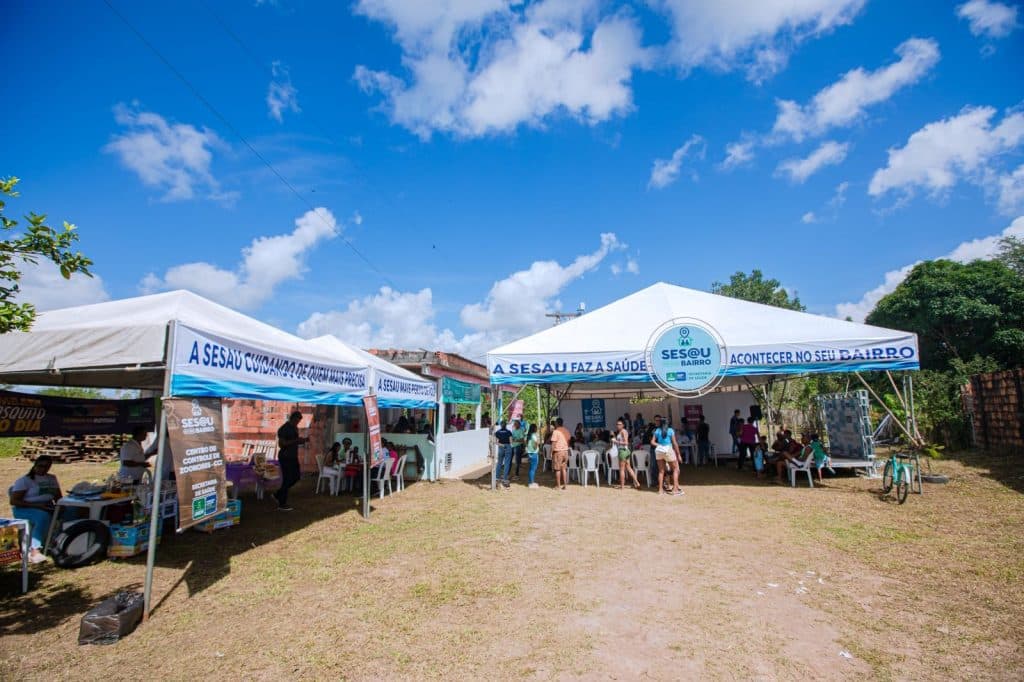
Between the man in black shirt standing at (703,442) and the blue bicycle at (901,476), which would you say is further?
the man in black shirt standing at (703,442)

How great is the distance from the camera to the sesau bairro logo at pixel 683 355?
1010 cm

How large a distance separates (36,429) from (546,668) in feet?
21.7

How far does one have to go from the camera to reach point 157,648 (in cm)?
373

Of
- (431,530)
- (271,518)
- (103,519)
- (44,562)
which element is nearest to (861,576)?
(431,530)

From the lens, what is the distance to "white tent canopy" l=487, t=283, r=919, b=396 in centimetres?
980

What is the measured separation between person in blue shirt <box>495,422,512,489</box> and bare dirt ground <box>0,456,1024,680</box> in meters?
2.72

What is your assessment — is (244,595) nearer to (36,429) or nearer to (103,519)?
(103,519)

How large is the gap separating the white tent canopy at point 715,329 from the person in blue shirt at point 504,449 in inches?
40.7

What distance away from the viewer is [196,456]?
4.50 metres

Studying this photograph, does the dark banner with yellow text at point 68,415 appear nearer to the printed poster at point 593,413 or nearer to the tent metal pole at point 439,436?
the tent metal pole at point 439,436

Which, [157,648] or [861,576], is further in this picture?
[861,576]

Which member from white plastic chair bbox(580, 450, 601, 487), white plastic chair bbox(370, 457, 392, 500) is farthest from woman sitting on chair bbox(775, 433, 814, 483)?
white plastic chair bbox(370, 457, 392, 500)

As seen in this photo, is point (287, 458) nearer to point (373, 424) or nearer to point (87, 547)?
point (373, 424)

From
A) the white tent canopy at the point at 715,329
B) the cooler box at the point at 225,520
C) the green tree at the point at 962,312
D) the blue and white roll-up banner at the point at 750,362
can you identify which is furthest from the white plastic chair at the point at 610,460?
the green tree at the point at 962,312
